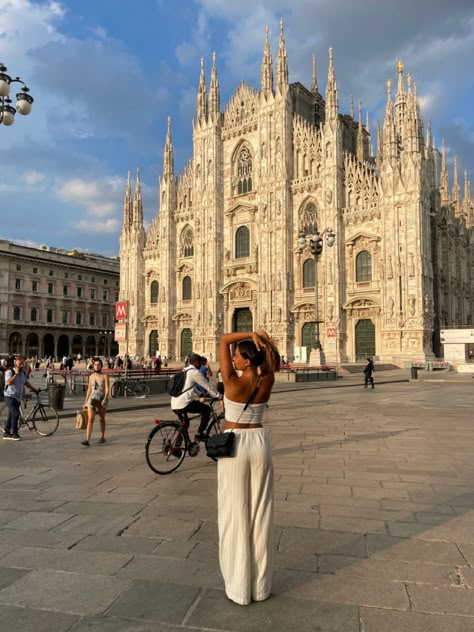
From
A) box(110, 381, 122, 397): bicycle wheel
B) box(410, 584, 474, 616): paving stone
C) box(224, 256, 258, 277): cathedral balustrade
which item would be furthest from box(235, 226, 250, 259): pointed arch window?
box(410, 584, 474, 616): paving stone

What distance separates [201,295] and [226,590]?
39767 mm

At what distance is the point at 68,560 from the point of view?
12.1 ft

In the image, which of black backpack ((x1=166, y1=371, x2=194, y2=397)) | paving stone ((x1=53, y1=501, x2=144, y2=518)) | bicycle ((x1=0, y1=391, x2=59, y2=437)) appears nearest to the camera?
paving stone ((x1=53, y1=501, x2=144, y2=518))

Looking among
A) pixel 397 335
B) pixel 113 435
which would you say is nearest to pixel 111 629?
pixel 113 435

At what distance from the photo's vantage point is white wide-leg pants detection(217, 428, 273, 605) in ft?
9.89

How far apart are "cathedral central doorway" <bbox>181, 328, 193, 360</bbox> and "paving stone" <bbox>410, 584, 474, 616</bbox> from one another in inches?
1621

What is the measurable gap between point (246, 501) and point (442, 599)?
1.43 meters

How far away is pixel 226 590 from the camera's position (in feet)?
10.0

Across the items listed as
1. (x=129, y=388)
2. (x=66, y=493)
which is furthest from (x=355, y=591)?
(x=129, y=388)

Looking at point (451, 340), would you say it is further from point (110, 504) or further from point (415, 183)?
point (110, 504)

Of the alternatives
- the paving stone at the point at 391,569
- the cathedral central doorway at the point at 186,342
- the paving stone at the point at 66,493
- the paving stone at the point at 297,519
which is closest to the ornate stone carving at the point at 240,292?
the cathedral central doorway at the point at 186,342

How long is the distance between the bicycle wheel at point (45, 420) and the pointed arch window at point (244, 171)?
3494 cm

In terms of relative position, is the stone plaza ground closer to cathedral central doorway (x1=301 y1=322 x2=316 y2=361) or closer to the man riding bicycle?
the man riding bicycle

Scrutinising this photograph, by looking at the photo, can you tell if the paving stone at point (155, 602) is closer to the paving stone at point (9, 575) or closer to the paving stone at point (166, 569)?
the paving stone at point (166, 569)
